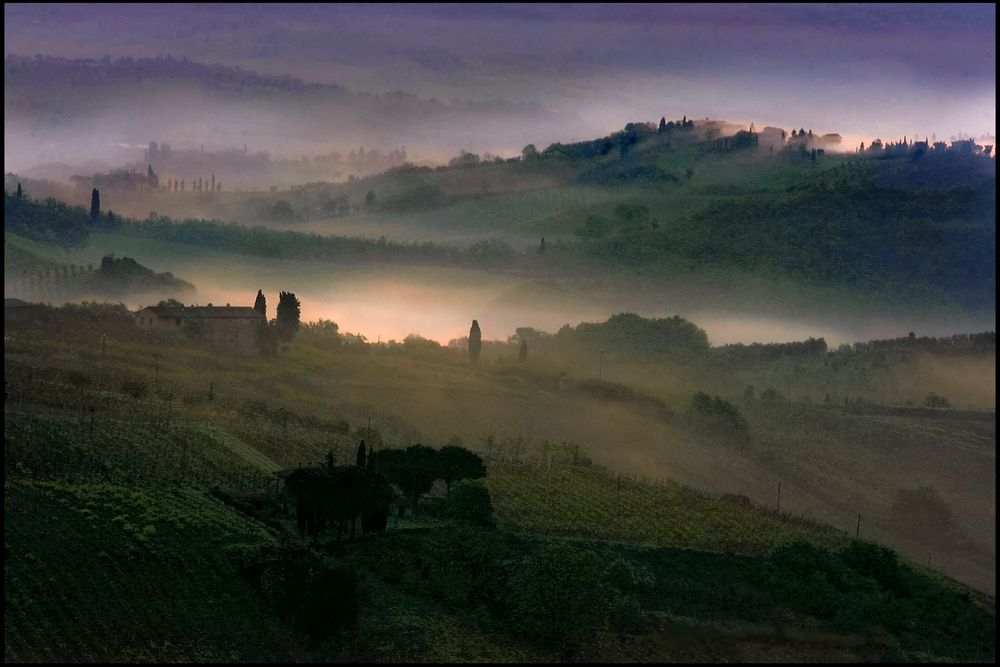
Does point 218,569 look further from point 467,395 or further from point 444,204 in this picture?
point 444,204

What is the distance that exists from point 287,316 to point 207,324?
1133cm

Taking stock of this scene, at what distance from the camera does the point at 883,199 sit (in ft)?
524

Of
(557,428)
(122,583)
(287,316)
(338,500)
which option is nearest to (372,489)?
(338,500)

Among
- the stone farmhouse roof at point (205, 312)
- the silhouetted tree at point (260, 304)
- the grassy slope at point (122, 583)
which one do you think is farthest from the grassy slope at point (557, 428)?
the grassy slope at point (122, 583)

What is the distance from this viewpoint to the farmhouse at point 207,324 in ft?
292

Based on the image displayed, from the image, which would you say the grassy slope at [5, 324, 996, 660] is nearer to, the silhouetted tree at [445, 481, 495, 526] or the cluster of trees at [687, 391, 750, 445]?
the silhouetted tree at [445, 481, 495, 526]

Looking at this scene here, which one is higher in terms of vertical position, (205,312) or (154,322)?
(205,312)

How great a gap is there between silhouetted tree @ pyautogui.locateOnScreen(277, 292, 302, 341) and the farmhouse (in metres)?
5.54

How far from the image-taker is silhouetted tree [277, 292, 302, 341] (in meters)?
97.8

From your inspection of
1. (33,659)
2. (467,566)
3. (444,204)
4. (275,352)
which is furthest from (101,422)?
(444,204)

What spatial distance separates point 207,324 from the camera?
89688 mm

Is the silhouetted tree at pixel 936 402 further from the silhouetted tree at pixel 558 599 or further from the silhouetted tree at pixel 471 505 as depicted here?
the silhouetted tree at pixel 558 599

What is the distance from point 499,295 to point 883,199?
53.9m

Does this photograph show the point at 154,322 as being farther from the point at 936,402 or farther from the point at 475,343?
the point at 936,402
